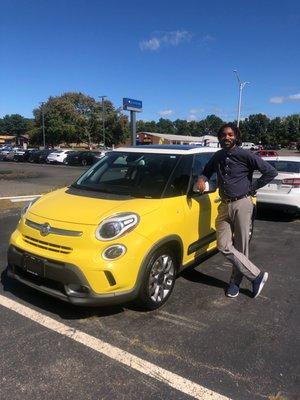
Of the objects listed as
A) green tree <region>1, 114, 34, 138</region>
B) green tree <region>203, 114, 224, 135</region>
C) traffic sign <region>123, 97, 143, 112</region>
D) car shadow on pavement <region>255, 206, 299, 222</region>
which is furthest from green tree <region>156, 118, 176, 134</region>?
car shadow on pavement <region>255, 206, 299, 222</region>

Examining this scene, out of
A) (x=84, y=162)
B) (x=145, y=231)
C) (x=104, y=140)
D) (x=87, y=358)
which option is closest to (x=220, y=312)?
(x=145, y=231)

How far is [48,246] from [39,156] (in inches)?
1626

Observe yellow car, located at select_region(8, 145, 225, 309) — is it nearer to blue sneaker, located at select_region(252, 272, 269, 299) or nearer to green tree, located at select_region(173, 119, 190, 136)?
blue sneaker, located at select_region(252, 272, 269, 299)

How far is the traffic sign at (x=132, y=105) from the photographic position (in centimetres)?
1936

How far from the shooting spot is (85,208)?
4223 millimetres

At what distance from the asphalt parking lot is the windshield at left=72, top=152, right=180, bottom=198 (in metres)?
1.26

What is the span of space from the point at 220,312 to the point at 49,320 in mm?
1729

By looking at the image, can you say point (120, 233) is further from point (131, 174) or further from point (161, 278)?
point (131, 174)

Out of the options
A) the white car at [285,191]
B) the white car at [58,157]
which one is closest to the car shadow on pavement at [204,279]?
the white car at [285,191]

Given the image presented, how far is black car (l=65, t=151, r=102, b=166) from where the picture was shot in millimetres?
36688

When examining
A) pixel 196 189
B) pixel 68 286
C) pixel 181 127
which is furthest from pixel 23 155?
pixel 181 127

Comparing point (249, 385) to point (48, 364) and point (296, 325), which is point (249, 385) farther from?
point (48, 364)

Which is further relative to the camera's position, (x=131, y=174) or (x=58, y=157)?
(x=58, y=157)

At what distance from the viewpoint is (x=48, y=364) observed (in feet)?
10.8
